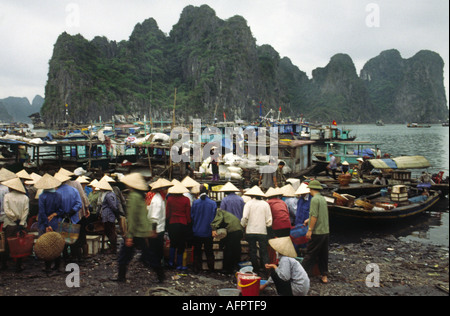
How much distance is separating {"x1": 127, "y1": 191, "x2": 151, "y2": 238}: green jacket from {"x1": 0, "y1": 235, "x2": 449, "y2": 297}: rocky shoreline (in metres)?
1.00

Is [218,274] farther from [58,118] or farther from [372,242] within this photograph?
[58,118]

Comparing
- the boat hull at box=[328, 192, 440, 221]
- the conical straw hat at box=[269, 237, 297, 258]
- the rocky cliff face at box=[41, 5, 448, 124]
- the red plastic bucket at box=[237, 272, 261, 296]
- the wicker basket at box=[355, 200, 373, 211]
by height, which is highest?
the rocky cliff face at box=[41, 5, 448, 124]

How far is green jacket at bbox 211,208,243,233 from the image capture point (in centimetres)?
572

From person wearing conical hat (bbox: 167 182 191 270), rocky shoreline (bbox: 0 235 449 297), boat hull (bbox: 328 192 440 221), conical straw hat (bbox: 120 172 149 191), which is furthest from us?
boat hull (bbox: 328 192 440 221)

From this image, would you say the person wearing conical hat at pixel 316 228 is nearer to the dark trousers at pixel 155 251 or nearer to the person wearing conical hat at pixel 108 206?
the dark trousers at pixel 155 251

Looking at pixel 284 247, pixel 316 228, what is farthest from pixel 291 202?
pixel 284 247

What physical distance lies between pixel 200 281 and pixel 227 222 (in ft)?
3.88

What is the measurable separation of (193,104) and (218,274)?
11580cm

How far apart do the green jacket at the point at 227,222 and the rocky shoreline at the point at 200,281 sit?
974mm

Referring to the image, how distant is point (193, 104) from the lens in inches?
4670

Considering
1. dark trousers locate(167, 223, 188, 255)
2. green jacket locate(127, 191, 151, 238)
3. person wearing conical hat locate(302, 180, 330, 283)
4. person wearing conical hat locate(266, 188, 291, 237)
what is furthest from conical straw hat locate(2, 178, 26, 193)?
person wearing conical hat locate(302, 180, 330, 283)

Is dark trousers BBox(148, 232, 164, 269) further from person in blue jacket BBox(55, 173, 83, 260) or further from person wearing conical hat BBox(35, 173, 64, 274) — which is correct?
person wearing conical hat BBox(35, 173, 64, 274)

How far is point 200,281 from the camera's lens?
555cm
